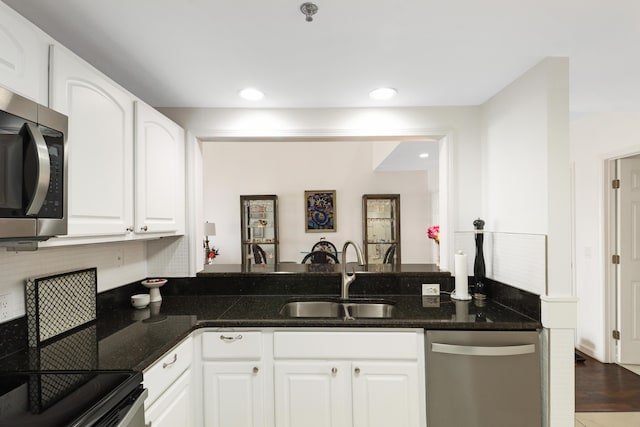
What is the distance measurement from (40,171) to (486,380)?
206cm

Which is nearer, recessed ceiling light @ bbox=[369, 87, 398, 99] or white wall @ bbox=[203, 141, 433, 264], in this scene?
recessed ceiling light @ bbox=[369, 87, 398, 99]

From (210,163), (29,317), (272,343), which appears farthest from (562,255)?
(210,163)

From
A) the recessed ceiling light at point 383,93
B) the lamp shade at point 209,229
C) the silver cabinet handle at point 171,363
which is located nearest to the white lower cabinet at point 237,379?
the silver cabinet handle at point 171,363

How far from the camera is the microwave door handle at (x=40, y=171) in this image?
99 cm

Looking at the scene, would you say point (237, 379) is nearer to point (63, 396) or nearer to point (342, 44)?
point (63, 396)

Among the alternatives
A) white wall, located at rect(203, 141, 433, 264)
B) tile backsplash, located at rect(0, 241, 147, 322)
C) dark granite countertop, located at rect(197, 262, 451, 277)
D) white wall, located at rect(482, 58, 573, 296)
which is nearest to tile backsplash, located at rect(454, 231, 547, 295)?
white wall, located at rect(482, 58, 573, 296)

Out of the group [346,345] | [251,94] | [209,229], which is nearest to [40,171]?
[251,94]

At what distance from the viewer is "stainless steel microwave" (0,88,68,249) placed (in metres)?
0.95

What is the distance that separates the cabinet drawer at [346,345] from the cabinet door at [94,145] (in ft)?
3.30

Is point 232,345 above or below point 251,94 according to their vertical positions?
below

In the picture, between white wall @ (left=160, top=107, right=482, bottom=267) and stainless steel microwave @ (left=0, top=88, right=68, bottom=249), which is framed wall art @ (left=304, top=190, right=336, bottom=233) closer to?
white wall @ (left=160, top=107, right=482, bottom=267)

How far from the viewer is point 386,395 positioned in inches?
68.2

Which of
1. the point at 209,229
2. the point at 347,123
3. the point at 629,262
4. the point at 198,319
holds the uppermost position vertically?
the point at 347,123

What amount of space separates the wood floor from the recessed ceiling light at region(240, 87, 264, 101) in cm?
312
